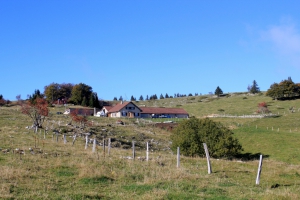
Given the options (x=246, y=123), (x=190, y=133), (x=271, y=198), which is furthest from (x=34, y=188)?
(x=246, y=123)

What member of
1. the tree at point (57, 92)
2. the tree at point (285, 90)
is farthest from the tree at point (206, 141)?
the tree at point (57, 92)

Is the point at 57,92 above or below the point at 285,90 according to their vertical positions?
above

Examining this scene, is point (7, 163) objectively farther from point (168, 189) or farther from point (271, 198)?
point (271, 198)

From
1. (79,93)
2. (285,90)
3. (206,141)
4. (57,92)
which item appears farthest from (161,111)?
(206,141)

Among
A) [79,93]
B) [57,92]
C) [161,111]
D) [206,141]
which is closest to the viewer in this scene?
[206,141]

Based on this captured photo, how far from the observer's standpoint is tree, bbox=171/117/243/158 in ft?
111

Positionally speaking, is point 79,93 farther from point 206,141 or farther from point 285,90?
point 206,141

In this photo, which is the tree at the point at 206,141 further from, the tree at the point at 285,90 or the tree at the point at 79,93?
the tree at the point at 79,93

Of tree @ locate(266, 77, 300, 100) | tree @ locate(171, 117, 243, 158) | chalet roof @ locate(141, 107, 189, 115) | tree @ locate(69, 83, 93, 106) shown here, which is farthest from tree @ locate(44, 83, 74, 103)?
tree @ locate(171, 117, 243, 158)

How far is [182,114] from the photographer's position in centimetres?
10531

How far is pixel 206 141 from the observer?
34688 mm

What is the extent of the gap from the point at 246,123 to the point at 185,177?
200 ft

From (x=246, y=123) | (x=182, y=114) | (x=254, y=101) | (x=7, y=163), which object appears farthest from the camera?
(x=254, y=101)

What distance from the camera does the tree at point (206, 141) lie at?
3394 cm
